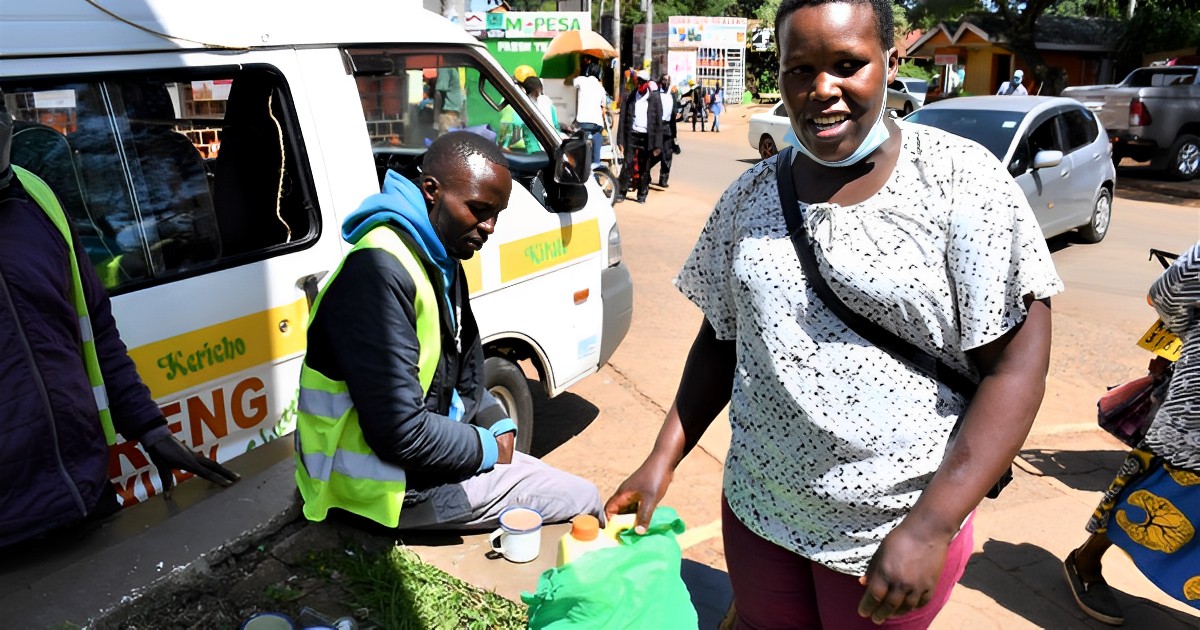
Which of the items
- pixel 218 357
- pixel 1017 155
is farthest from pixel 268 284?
pixel 1017 155

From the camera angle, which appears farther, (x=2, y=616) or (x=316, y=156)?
(x=316, y=156)

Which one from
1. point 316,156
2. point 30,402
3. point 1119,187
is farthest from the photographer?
point 1119,187

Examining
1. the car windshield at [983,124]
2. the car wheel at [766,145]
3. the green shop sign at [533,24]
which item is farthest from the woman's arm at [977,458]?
the green shop sign at [533,24]

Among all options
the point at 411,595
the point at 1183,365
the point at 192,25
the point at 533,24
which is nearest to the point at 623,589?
the point at 411,595

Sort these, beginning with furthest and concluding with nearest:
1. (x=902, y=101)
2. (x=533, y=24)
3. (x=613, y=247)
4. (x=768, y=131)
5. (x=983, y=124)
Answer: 1. (x=902, y=101)
2. (x=533, y=24)
3. (x=768, y=131)
4. (x=983, y=124)
5. (x=613, y=247)

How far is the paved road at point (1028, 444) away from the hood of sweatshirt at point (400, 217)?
1793 millimetres

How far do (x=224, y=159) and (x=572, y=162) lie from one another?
1637 mm

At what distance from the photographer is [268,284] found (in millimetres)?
3289

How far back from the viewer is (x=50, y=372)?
2.47 m

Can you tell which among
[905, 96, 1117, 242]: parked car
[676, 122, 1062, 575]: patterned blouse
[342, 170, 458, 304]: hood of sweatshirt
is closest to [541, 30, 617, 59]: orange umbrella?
[905, 96, 1117, 242]: parked car

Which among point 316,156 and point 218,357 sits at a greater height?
point 316,156

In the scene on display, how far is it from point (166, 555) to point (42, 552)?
1.34 ft

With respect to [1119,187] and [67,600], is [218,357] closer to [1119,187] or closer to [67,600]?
[67,600]

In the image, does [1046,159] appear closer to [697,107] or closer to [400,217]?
[400,217]
